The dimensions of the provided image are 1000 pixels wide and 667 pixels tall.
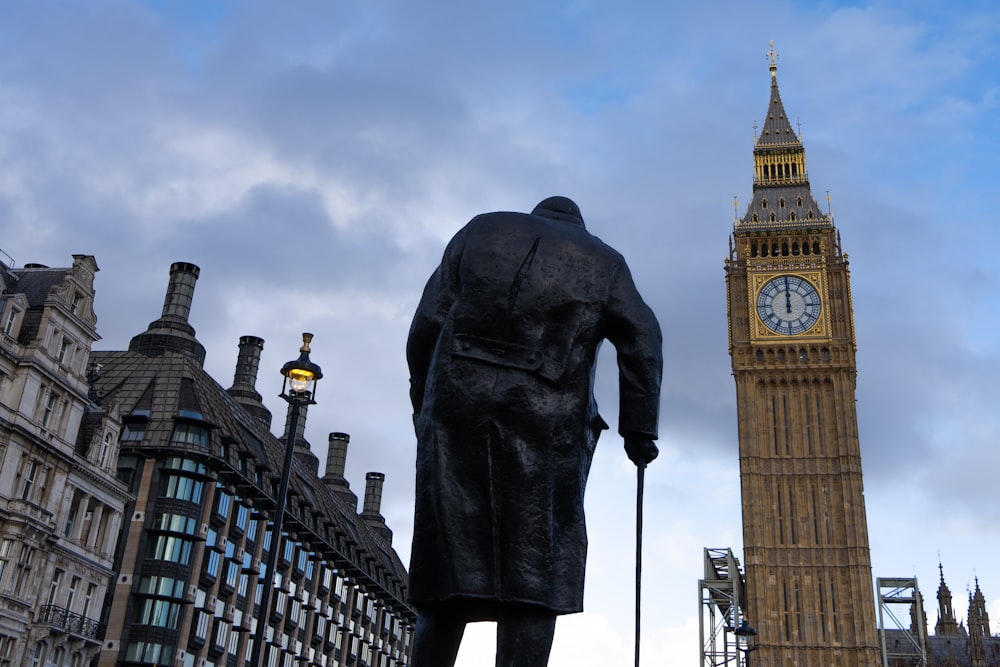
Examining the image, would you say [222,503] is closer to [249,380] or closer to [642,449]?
[249,380]

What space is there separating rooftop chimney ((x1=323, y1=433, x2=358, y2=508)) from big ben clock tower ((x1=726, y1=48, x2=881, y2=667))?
36.3m

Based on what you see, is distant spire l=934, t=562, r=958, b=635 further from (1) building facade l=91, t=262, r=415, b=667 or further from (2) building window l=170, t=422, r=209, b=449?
(2) building window l=170, t=422, r=209, b=449

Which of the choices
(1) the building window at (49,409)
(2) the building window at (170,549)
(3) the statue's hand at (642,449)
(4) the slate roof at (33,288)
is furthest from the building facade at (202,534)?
(3) the statue's hand at (642,449)

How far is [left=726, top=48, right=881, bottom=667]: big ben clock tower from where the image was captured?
73.1 metres

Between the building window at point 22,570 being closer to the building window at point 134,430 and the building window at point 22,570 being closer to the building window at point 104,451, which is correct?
the building window at point 104,451

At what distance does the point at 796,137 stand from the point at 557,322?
310ft

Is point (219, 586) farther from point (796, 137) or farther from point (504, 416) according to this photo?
point (796, 137)

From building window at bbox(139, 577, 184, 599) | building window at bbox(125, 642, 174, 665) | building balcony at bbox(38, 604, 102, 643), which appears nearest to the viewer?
building balcony at bbox(38, 604, 102, 643)

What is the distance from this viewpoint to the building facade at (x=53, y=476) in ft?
120

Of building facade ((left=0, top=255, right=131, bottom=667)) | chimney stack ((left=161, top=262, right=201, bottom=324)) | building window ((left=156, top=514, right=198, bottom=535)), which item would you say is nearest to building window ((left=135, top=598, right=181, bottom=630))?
building facade ((left=0, top=255, right=131, bottom=667))

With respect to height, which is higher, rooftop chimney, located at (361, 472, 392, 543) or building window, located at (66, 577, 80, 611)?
rooftop chimney, located at (361, 472, 392, 543)

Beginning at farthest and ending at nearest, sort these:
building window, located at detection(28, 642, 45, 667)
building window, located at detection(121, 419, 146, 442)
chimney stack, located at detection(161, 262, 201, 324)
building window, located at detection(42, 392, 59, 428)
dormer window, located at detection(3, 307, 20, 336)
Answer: chimney stack, located at detection(161, 262, 201, 324) < building window, located at detection(121, 419, 146, 442) < building window, located at detection(42, 392, 59, 428) < building window, located at detection(28, 642, 45, 667) < dormer window, located at detection(3, 307, 20, 336)

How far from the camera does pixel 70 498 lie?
Result: 40875mm

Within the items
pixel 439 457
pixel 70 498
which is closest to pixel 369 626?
pixel 70 498
